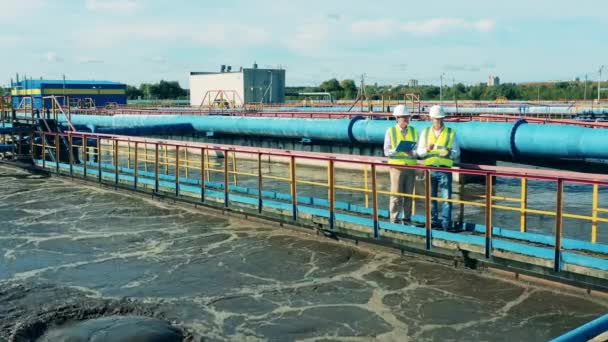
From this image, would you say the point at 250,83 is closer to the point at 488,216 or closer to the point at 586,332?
the point at 488,216

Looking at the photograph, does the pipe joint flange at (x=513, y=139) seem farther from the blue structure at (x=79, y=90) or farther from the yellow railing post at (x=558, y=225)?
the blue structure at (x=79, y=90)

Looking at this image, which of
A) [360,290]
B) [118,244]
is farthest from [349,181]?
[360,290]

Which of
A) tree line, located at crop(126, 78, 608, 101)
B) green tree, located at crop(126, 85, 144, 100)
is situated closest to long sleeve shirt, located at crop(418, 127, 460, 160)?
tree line, located at crop(126, 78, 608, 101)

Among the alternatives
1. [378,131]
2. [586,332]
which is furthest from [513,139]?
[586,332]

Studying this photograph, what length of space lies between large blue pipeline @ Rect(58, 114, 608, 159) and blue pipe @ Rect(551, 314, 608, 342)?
32.4 feet

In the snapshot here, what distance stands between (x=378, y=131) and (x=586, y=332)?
46.1 ft

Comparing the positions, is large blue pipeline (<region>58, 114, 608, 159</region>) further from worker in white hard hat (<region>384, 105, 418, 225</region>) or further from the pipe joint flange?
worker in white hard hat (<region>384, 105, 418, 225</region>)

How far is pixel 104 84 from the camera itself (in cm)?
5225

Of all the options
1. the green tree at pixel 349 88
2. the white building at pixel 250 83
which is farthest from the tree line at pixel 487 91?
the white building at pixel 250 83

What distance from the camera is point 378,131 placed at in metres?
17.1

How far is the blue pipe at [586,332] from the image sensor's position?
3.01m

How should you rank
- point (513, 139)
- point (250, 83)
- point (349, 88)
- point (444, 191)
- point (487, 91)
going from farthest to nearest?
point (349, 88)
point (487, 91)
point (250, 83)
point (513, 139)
point (444, 191)

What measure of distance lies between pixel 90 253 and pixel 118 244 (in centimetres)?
60

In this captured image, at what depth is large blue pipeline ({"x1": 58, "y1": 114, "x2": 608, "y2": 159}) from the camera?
1280cm
